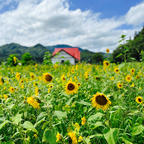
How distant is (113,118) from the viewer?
1.74m

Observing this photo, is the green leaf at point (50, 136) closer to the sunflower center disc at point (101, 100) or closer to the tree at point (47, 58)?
the sunflower center disc at point (101, 100)

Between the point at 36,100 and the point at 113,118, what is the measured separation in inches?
38.8

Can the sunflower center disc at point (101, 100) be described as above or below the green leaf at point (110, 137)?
above

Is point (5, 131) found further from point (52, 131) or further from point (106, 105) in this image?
point (106, 105)

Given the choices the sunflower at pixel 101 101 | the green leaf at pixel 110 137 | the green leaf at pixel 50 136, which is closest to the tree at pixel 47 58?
the sunflower at pixel 101 101

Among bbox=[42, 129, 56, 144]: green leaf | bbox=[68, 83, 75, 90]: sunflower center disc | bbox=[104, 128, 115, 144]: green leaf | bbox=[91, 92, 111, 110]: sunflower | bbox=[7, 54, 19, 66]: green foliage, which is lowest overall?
bbox=[42, 129, 56, 144]: green leaf

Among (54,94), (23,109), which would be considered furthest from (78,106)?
(23,109)

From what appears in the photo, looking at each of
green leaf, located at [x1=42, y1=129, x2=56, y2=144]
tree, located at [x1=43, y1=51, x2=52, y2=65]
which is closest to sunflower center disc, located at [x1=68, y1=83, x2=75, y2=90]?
green leaf, located at [x1=42, y1=129, x2=56, y2=144]

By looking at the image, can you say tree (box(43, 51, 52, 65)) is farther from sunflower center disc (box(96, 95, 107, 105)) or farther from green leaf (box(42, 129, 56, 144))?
green leaf (box(42, 129, 56, 144))

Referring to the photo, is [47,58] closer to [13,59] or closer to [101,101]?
[13,59]

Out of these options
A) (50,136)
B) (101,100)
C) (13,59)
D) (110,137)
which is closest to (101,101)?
(101,100)

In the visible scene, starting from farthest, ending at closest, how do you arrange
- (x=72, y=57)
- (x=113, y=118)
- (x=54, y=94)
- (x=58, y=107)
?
(x=72, y=57), (x=54, y=94), (x=58, y=107), (x=113, y=118)

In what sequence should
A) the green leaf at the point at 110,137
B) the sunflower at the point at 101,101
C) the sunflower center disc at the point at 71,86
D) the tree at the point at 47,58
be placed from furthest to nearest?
the tree at the point at 47,58
the sunflower center disc at the point at 71,86
the sunflower at the point at 101,101
the green leaf at the point at 110,137

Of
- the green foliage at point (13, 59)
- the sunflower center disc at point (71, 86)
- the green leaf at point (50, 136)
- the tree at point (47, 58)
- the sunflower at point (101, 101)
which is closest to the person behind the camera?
the green leaf at point (50, 136)
